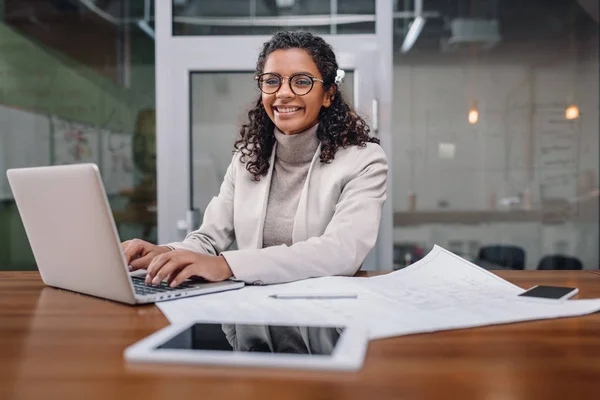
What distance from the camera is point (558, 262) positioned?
10.8ft

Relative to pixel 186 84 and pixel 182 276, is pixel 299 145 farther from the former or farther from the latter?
pixel 186 84

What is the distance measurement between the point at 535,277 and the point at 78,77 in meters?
2.68

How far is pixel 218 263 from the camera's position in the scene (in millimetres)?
1165

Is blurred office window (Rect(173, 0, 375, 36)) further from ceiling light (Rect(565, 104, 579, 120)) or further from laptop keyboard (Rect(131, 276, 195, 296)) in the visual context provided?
laptop keyboard (Rect(131, 276, 195, 296))

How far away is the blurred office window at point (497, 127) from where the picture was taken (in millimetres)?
3170

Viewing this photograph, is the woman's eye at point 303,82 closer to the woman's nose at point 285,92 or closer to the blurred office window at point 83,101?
the woman's nose at point 285,92

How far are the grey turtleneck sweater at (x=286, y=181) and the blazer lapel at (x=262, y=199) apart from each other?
3 cm

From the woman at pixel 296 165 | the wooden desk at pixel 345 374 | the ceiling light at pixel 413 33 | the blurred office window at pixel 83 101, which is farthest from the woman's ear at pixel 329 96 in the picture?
the blurred office window at pixel 83 101

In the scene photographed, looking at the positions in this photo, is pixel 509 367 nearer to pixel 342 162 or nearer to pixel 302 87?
pixel 342 162

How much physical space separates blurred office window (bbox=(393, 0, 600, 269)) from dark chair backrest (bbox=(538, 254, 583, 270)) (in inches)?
1.1

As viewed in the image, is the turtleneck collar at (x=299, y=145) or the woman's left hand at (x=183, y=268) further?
the turtleneck collar at (x=299, y=145)

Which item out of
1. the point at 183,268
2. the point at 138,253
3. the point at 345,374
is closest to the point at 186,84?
the point at 138,253

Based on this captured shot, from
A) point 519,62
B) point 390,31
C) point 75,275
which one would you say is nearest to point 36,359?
point 75,275

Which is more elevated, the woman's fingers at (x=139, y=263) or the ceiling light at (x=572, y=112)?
the ceiling light at (x=572, y=112)
